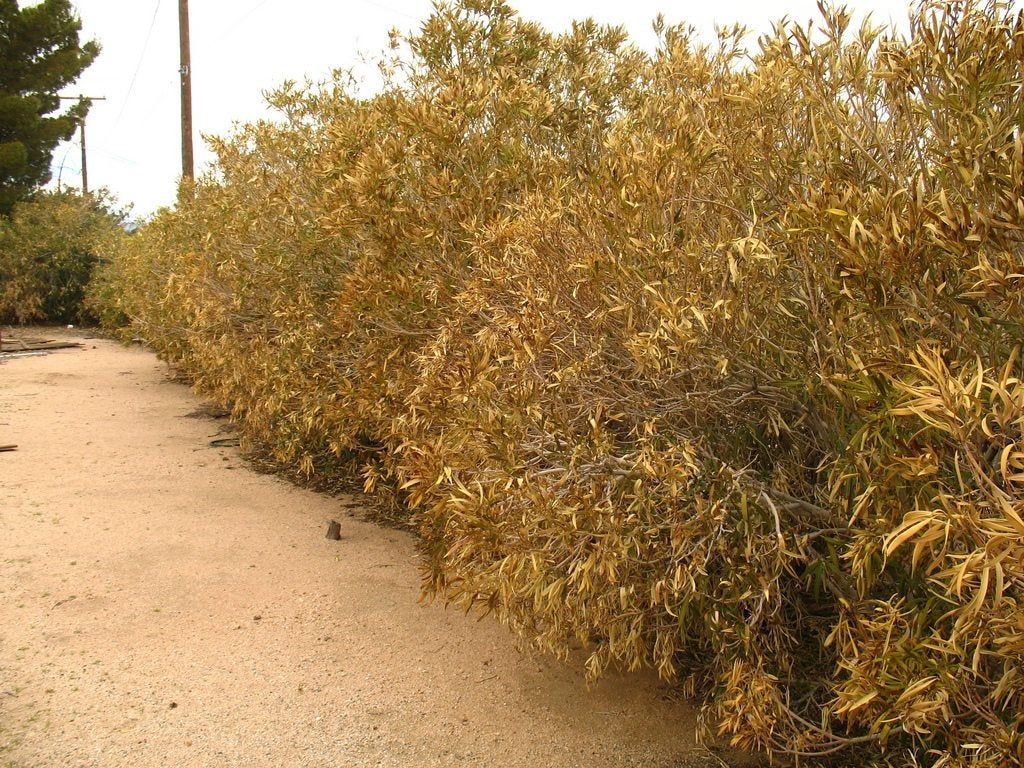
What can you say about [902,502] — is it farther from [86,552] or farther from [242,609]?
[86,552]

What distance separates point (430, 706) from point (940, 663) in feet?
7.56

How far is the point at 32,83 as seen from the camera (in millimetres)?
26062

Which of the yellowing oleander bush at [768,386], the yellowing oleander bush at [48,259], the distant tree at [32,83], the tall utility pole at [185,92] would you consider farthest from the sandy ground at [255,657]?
the distant tree at [32,83]

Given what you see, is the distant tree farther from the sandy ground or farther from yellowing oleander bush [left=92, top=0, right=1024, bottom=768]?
yellowing oleander bush [left=92, top=0, right=1024, bottom=768]

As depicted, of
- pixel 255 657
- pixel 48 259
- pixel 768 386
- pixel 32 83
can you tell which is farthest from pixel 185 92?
pixel 768 386

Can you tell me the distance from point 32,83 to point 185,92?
11822 millimetres

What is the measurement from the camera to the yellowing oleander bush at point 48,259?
71.4 feet

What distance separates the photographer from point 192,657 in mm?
4289

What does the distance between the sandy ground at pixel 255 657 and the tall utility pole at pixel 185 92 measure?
11957 mm

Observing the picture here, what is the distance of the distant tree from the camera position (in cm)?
2488

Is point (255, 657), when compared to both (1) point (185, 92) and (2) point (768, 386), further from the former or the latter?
(1) point (185, 92)

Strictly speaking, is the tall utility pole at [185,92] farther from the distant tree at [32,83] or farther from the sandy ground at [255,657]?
the sandy ground at [255,657]

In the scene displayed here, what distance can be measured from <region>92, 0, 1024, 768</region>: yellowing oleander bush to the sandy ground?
439 mm

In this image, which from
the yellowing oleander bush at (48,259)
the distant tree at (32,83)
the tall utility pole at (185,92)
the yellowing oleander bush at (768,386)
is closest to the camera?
the yellowing oleander bush at (768,386)
